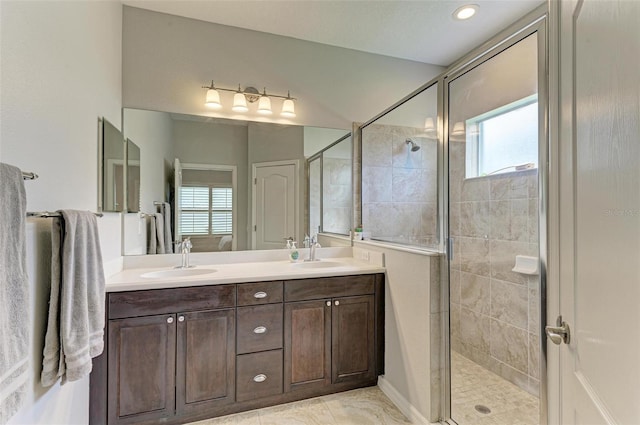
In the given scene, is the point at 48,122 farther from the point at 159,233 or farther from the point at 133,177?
the point at 159,233

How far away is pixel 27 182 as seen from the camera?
3.75ft

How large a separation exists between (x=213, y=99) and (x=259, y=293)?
1.54 metres

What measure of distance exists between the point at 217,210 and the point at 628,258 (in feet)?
7.80

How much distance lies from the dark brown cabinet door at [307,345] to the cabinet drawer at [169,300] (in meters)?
0.43

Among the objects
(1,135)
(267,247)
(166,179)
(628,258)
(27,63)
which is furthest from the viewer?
(267,247)

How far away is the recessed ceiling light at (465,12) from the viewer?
7.08 ft

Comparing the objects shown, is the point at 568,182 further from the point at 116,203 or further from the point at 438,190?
the point at 116,203

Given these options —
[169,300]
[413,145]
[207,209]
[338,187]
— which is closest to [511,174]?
[413,145]

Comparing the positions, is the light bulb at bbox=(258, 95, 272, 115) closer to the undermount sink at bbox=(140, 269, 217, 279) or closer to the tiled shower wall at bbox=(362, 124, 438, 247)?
the tiled shower wall at bbox=(362, 124, 438, 247)

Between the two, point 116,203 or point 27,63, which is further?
point 116,203

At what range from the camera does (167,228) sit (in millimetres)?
2334

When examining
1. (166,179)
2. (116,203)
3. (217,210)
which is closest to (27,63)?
(116,203)

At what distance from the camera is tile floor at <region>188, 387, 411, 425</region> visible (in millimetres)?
1871

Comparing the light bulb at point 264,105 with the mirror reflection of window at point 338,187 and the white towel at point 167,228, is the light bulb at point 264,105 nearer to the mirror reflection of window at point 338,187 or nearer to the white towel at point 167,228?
the mirror reflection of window at point 338,187
